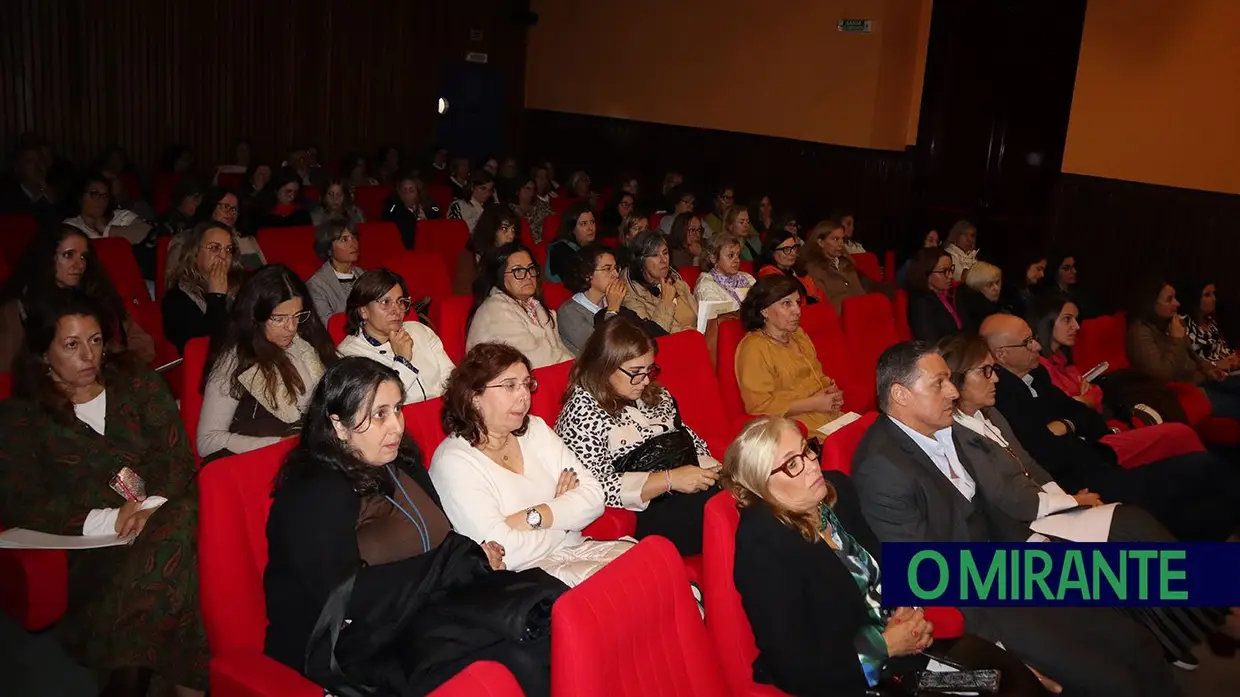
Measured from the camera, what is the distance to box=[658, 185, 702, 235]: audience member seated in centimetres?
883

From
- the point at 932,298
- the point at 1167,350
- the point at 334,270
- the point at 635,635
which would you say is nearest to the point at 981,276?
the point at 932,298

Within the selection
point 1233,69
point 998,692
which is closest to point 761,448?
point 998,692

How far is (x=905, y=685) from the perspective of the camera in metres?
2.63

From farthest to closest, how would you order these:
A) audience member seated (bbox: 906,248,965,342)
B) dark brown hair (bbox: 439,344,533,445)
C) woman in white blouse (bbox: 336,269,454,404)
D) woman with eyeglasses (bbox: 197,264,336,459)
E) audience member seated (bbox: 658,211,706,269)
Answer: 1. audience member seated (bbox: 658,211,706,269)
2. audience member seated (bbox: 906,248,965,342)
3. woman in white blouse (bbox: 336,269,454,404)
4. woman with eyeglasses (bbox: 197,264,336,459)
5. dark brown hair (bbox: 439,344,533,445)

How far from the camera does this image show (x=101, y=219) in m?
6.87

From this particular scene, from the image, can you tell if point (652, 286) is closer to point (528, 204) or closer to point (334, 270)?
point (334, 270)

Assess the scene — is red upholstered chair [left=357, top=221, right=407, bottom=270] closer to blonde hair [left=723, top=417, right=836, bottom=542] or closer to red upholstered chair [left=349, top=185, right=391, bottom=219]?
red upholstered chair [left=349, top=185, right=391, bottom=219]

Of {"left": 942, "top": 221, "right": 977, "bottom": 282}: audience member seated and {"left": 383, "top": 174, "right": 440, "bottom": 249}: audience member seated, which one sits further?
{"left": 383, "top": 174, "right": 440, "bottom": 249}: audience member seated

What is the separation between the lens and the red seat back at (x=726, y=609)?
8.34ft

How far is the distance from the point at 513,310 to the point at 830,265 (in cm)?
300

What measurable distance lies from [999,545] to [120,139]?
996cm

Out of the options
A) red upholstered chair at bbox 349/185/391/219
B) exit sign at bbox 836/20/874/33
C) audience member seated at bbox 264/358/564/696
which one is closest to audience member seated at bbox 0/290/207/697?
audience member seated at bbox 264/358/564/696

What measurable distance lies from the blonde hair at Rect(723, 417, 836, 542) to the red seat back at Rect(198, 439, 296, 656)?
1192mm

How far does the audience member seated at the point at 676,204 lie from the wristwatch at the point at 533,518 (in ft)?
18.8
